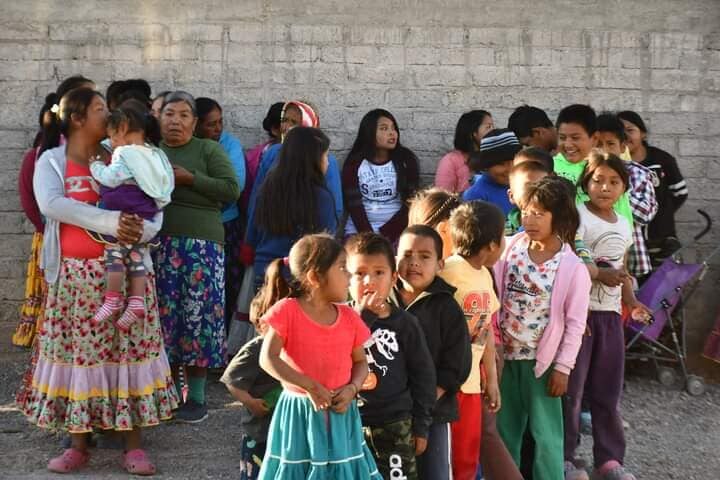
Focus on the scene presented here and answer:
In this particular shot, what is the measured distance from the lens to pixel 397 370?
4445 mm

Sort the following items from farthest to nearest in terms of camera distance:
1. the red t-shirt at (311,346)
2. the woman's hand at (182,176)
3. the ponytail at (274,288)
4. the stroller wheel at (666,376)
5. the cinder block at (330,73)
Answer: the cinder block at (330,73) → the stroller wheel at (666,376) → the woman's hand at (182,176) → the ponytail at (274,288) → the red t-shirt at (311,346)

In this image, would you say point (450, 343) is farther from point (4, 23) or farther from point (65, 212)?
point (4, 23)

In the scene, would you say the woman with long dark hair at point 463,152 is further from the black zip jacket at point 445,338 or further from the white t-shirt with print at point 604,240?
the black zip jacket at point 445,338

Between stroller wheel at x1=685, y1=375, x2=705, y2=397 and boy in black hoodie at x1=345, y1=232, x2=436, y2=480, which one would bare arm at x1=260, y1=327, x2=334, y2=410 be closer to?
boy in black hoodie at x1=345, y1=232, x2=436, y2=480

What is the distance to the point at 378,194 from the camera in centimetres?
777

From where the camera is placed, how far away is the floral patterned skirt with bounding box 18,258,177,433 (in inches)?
225

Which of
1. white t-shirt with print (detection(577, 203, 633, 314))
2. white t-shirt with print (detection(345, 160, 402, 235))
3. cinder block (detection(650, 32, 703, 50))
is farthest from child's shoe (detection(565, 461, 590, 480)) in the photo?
cinder block (detection(650, 32, 703, 50))

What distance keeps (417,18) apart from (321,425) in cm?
464

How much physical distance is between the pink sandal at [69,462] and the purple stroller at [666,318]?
3502 millimetres

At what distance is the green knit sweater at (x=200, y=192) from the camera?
253 inches

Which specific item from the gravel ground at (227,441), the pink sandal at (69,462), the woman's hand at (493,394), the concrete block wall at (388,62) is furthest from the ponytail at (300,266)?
the concrete block wall at (388,62)

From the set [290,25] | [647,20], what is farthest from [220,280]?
[647,20]

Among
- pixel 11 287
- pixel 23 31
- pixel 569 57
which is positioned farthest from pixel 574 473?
pixel 23 31

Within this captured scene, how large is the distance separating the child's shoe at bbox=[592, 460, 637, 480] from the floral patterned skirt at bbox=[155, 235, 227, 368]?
2.18 m
